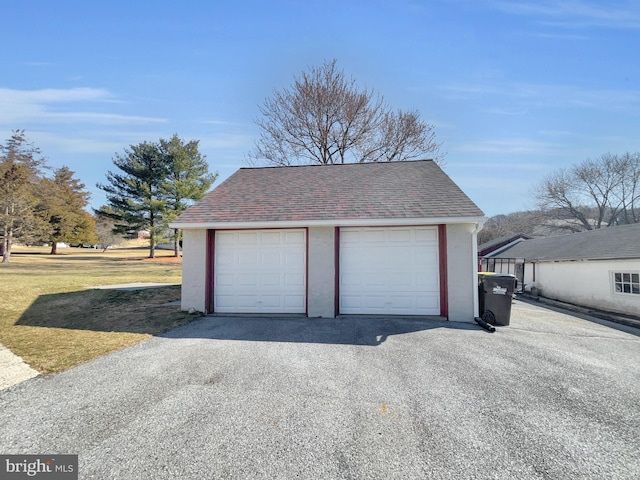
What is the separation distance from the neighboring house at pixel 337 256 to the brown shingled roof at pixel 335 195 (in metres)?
0.05

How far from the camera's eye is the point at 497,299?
24.0 feet

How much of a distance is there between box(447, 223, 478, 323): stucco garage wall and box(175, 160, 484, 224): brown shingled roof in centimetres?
60

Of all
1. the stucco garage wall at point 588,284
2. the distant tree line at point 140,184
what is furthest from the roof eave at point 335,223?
the distant tree line at point 140,184

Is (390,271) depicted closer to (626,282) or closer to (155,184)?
(626,282)

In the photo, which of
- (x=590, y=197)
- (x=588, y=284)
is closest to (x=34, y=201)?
(x=588, y=284)

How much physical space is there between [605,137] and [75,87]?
103 feet

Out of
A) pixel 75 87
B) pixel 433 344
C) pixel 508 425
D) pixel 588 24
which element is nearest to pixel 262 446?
pixel 508 425

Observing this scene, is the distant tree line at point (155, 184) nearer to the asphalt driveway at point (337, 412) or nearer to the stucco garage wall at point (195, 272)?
the stucco garage wall at point (195, 272)

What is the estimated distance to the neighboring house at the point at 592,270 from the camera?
1194cm

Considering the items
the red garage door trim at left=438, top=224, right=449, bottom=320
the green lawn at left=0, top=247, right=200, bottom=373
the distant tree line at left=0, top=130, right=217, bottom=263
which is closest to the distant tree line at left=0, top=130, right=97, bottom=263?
the distant tree line at left=0, top=130, right=217, bottom=263

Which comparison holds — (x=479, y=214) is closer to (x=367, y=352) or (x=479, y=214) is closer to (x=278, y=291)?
(x=367, y=352)

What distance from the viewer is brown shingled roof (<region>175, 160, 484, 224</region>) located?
25.3ft

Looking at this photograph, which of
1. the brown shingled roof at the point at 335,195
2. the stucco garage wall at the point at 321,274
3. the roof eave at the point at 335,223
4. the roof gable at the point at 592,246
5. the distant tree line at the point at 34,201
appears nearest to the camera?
the roof eave at the point at 335,223

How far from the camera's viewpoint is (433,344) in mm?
5465
